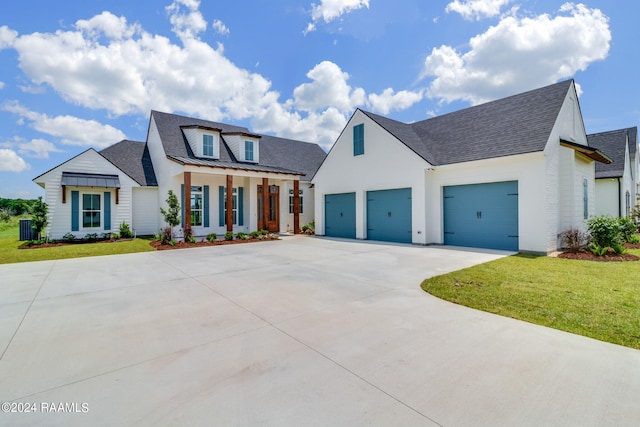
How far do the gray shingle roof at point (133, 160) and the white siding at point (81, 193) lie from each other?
705 mm

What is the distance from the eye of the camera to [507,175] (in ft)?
35.2

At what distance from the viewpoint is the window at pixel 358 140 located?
15.0 metres

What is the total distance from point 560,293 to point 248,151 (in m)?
17.0

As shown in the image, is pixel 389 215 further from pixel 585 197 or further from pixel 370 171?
pixel 585 197

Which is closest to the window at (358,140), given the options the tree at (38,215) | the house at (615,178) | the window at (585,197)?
the window at (585,197)

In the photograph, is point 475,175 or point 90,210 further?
point 90,210

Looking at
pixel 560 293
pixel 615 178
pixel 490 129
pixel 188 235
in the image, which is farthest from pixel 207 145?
pixel 615 178

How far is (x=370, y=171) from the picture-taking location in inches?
578

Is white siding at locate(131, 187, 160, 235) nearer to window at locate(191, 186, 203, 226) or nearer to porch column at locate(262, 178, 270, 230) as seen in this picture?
window at locate(191, 186, 203, 226)

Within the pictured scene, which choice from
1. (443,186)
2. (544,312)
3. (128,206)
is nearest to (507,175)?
(443,186)

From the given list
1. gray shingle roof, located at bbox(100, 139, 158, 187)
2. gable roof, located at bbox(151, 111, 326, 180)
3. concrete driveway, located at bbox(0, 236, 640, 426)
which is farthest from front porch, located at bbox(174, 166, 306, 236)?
concrete driveway, located at bbox(0, 236, 640, 426)

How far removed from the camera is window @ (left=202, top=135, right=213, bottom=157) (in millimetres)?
16922

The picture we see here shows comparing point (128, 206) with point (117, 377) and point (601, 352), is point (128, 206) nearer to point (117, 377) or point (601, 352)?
point (117, 377)

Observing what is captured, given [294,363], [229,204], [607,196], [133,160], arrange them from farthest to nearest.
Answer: [607,196] < [133,160] < [229,204] < [294,363]
